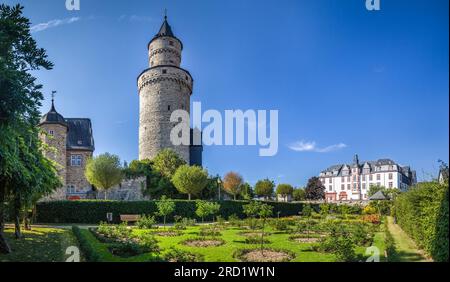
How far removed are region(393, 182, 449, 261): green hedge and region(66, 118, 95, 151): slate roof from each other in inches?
1419

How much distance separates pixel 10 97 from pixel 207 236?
9.41 m

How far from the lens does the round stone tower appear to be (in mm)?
44656

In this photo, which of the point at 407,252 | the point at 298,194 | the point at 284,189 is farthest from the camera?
the point at 298,194

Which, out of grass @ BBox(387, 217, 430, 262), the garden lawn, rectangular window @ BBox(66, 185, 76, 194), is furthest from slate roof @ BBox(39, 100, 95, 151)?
grass @ BBox(387, 217, 430, 262)

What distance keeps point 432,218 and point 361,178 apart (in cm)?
7618

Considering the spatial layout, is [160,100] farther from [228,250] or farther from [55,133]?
[228,250]

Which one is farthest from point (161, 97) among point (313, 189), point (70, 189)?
point (313, 189)

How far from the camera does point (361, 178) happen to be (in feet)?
267

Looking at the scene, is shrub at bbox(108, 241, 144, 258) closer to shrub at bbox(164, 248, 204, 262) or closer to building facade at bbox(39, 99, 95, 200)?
shrub at bbox(164, 248, 204, 262)

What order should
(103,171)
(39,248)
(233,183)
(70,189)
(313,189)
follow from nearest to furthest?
(39,248) < (103,171) < (70,189) < (233,183) < (313,189)

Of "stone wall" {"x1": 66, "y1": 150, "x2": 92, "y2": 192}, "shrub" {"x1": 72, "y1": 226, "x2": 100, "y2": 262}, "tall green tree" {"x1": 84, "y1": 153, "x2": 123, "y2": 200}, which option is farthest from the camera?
"stone wall" {"x1": 66, "y1": 150, "x2": 92, "y2": 192}

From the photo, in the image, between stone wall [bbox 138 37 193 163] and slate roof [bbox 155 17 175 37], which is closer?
stone wall [bbox 138 37 193 163]

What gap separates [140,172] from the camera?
37500mm
